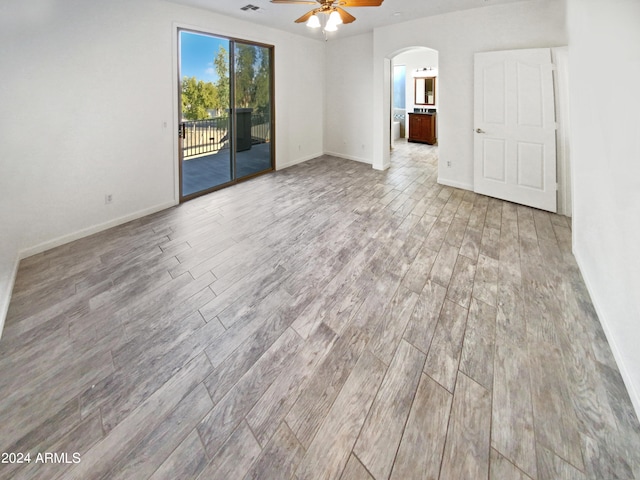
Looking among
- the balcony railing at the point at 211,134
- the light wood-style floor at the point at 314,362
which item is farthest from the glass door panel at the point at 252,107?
the light wood-style floor at the point at 314,362

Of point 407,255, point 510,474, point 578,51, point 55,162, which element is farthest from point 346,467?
point 55,162

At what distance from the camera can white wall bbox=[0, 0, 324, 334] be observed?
9.10 feet

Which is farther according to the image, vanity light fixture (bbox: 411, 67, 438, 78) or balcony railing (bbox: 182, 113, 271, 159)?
vanity light fixture (bbox: 411, 67, 438, 78)

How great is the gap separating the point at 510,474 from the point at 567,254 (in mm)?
2481

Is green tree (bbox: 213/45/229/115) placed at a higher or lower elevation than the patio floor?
higher

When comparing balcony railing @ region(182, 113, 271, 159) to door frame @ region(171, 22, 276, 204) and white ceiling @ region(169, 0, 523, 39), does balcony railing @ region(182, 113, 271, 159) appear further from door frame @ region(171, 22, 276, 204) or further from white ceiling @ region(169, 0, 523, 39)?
white ceiling @ region(169, 0, 523, 39)

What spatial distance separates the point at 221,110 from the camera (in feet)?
16.0

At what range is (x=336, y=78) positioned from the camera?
686 centimetres

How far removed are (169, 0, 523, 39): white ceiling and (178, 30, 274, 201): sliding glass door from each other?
405mm

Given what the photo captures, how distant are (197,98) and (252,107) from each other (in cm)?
122

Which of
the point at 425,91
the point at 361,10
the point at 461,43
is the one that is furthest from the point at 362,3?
the point at 425,91

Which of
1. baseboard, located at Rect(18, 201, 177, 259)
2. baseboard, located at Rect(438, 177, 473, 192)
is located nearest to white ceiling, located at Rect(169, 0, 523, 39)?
baseboard, located at Rect(438, 177, 473, 192)

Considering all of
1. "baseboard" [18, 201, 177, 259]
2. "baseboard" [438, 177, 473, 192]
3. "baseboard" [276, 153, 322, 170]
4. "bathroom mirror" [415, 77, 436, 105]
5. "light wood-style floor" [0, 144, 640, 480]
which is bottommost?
"light wood-style floor" [0, 144, 640, 480]

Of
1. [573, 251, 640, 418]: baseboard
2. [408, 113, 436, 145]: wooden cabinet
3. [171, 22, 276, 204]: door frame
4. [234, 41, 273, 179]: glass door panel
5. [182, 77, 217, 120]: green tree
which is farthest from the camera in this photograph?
[408, 113, 436, 145]: wooden cabinet
